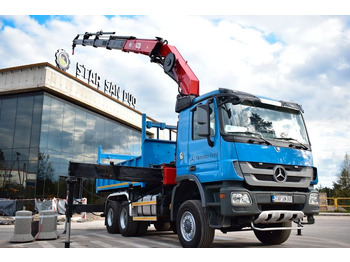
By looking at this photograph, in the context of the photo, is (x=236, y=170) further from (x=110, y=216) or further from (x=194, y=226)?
(x=110, y=216)

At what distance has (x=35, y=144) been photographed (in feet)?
77.1

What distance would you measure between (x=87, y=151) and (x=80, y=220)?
9.68m

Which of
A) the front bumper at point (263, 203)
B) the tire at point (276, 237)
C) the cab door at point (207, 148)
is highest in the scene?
the cab door at point (207, 148)

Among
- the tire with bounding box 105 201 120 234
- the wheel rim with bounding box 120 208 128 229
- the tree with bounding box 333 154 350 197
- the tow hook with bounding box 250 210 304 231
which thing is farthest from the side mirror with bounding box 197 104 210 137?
the tree with bounding box 333 154 350 197

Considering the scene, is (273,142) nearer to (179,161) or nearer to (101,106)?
(179,161)

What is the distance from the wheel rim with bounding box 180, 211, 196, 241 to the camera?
679 centimetres

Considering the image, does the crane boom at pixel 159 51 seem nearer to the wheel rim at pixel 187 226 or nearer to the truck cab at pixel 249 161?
the truck cab at pixel 249 161

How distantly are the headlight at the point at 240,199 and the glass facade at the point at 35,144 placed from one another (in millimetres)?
20095

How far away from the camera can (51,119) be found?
24.5 m

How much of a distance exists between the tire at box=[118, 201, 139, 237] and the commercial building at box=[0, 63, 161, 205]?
574 inches

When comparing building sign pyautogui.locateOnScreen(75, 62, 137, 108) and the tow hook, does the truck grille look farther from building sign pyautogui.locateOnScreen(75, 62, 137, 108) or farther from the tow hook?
building sign pyautogui.locateOnScreen(75, 62, 137, 108)

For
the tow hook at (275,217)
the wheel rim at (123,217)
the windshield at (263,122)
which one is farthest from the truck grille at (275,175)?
the wheel rim at (123,217)

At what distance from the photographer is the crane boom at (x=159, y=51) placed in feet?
32.4

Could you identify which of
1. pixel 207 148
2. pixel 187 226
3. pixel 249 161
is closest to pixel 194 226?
pixel 187 226
